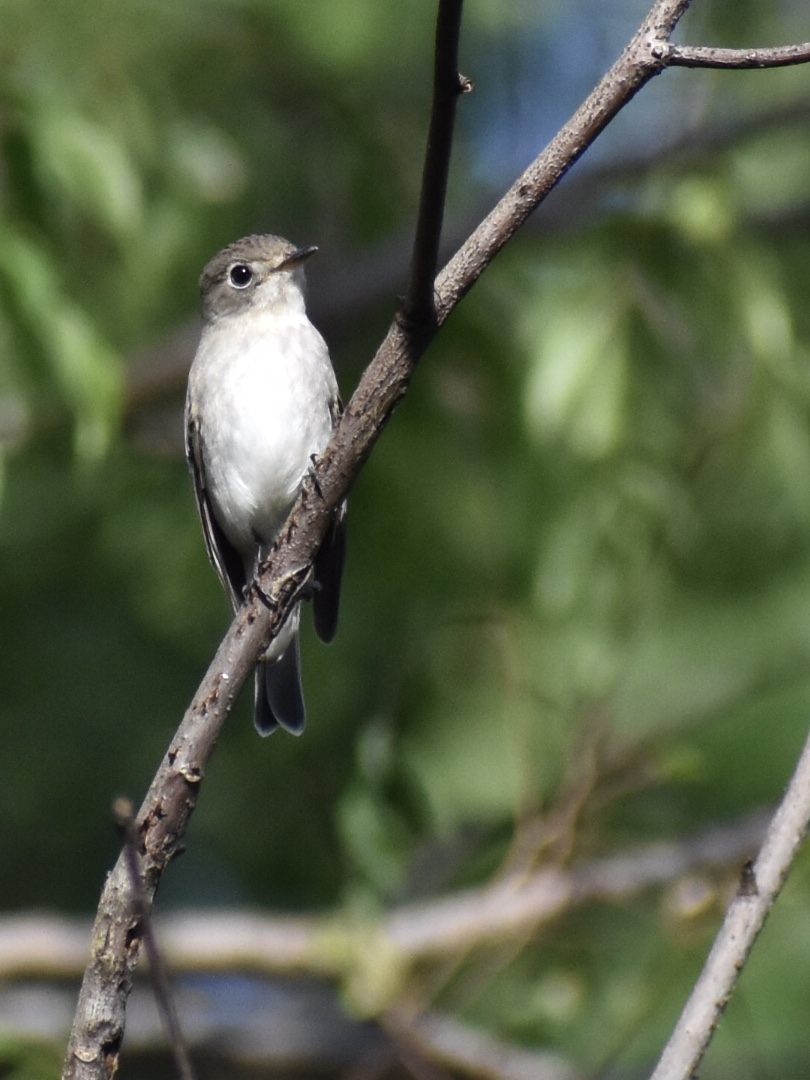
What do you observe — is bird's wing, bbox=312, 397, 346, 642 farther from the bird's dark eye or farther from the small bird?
the bird's dark eye

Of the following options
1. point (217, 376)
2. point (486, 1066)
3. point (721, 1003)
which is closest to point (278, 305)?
point (217, 376)

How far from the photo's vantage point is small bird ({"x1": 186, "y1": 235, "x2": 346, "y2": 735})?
204 inches

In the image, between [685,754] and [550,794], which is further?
[550,794]

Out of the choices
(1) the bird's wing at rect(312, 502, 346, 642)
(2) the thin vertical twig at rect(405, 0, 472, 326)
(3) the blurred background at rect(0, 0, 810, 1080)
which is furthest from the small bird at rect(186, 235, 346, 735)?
(2) the thin vertical twig at rect(405, 0, 472, 326)

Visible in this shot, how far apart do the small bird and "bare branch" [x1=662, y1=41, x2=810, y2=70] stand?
2615 mm

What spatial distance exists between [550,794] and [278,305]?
2.26 m

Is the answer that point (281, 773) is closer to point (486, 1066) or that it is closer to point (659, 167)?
point (486, 1066)

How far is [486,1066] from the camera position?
510 cm

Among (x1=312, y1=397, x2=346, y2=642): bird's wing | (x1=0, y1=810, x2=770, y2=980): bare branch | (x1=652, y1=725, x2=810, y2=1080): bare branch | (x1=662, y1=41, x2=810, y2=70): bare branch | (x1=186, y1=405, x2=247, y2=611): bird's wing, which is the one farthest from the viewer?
(x1=186, y1=405, x2=247, y2=611): bird's wing

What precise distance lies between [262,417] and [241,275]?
60cm

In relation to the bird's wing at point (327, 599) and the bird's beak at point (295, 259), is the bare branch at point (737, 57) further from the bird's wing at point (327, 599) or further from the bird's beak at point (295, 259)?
the bird's beak at point (295, 259)

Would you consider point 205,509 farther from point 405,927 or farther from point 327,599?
point 405,927

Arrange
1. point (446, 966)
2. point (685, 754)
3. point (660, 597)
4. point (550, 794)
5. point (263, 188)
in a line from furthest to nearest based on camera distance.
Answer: point (263, 188)
point (550, 794)
point (660, 597)
point (446, 966)
point (685, 754)

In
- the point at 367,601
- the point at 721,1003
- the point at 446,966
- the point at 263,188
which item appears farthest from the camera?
the point at 263,188
